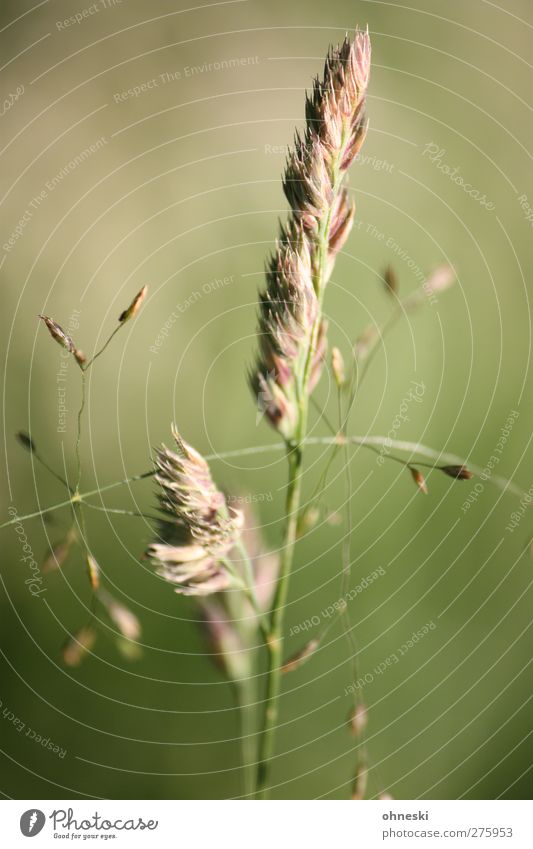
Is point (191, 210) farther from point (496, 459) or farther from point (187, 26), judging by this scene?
point (496, 459)

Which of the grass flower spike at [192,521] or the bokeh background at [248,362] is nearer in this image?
the grass flower spike at [192,521]

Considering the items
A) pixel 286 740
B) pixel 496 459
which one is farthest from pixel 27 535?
pixel 496 459

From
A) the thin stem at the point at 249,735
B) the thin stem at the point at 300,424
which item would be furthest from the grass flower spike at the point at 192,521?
the thin stem at the point at 249,735

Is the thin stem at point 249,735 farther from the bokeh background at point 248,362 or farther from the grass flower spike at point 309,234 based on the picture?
the grass flower spike at point 309,234

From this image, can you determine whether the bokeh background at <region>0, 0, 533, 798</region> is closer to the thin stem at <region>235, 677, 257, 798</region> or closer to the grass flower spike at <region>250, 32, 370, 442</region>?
the thin stem at <region>235, 677, 257, 798</region>

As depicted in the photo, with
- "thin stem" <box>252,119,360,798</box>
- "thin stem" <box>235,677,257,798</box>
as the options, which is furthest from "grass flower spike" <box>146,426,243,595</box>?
"thin stem" <box>235,677,257,798</box>

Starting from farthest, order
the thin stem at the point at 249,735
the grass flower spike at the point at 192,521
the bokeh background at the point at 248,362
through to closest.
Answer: the bokeh background at the point at 248,362, the thin stem at the point at 249,735, the grass flower spike at the point at 192,521
